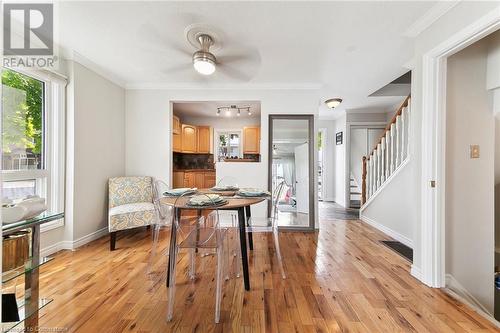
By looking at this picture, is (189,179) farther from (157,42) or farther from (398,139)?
(398,139)

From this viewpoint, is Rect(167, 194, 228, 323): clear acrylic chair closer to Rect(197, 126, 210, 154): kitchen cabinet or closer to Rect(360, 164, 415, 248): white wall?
Rect(360, 164, 415, 248): white wall

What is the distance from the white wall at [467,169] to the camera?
2.12 meters

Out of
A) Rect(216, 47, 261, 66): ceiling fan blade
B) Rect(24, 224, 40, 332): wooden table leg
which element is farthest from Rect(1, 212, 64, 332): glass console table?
Rect(216, 47, 261, 66): ceiling fan blade

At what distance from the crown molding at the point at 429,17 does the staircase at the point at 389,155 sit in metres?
1.22

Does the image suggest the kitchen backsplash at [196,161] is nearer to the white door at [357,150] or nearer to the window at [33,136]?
the window at [33,136]

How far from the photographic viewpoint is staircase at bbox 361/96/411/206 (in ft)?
10.9

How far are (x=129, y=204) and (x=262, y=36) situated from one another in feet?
9.43

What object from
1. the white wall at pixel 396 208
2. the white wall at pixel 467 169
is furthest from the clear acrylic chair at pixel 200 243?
the white wall at pixel 396 208

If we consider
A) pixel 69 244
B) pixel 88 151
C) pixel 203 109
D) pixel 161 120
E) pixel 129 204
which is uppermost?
pixel 203 109

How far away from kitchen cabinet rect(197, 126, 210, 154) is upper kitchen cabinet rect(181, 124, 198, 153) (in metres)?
0.09

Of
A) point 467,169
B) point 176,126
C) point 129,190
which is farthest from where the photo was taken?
point 176,126

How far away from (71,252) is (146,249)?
0.90 meters

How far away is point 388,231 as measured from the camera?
356 cm

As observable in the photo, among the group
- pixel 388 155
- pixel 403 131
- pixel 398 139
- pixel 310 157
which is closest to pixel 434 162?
pixel 403 131
